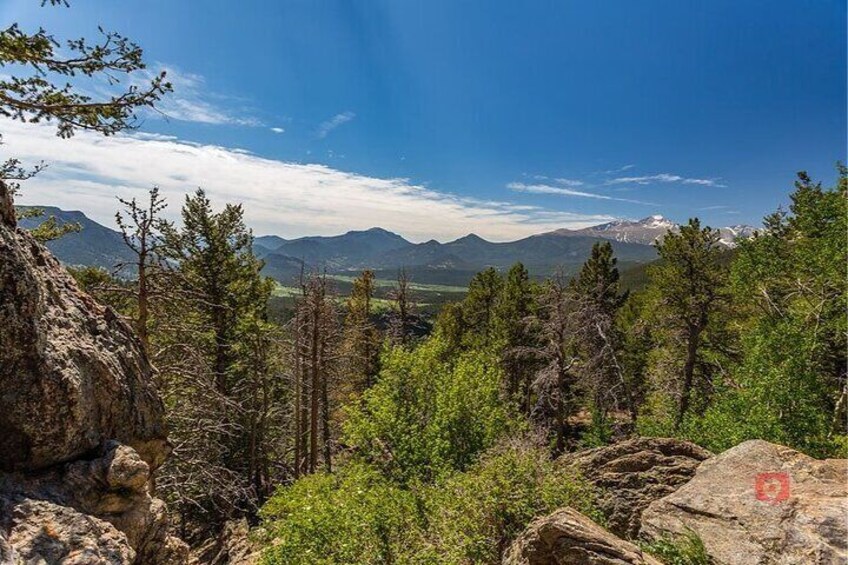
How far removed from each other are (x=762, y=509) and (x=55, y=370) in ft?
39.0

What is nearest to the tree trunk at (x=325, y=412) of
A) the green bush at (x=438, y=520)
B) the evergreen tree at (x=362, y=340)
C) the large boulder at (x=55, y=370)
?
the evergreen tree at (x=362, y=340)

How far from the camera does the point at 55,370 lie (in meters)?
6.34

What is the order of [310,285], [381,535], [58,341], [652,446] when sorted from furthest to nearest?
[310,285] → [652,446] → [381,535] → [58,341]

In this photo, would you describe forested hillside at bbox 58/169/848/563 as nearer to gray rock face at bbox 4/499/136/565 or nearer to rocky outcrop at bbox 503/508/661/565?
Answer: rocky outcrop at bbox 503/508/661/565

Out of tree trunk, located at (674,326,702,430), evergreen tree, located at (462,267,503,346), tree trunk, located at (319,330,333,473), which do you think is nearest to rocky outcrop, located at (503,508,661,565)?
tree trunk, located at (319,330,333,473)

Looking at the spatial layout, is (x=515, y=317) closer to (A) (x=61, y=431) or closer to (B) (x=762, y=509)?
(B) (x=762, y=509)

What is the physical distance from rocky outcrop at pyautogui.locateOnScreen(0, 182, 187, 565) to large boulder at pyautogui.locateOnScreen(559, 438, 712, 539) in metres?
9.92

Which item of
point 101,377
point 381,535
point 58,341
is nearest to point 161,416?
point 101,377

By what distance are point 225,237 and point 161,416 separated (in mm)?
10891

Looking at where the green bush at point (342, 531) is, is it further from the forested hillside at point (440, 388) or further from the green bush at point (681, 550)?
the green bush at point (681, 550)

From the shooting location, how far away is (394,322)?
31.0 meters

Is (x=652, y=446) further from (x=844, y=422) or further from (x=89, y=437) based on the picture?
(x=89, y=437)

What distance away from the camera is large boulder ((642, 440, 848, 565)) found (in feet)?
22.2

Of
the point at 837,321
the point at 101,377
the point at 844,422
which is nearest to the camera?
the point at 101,377
